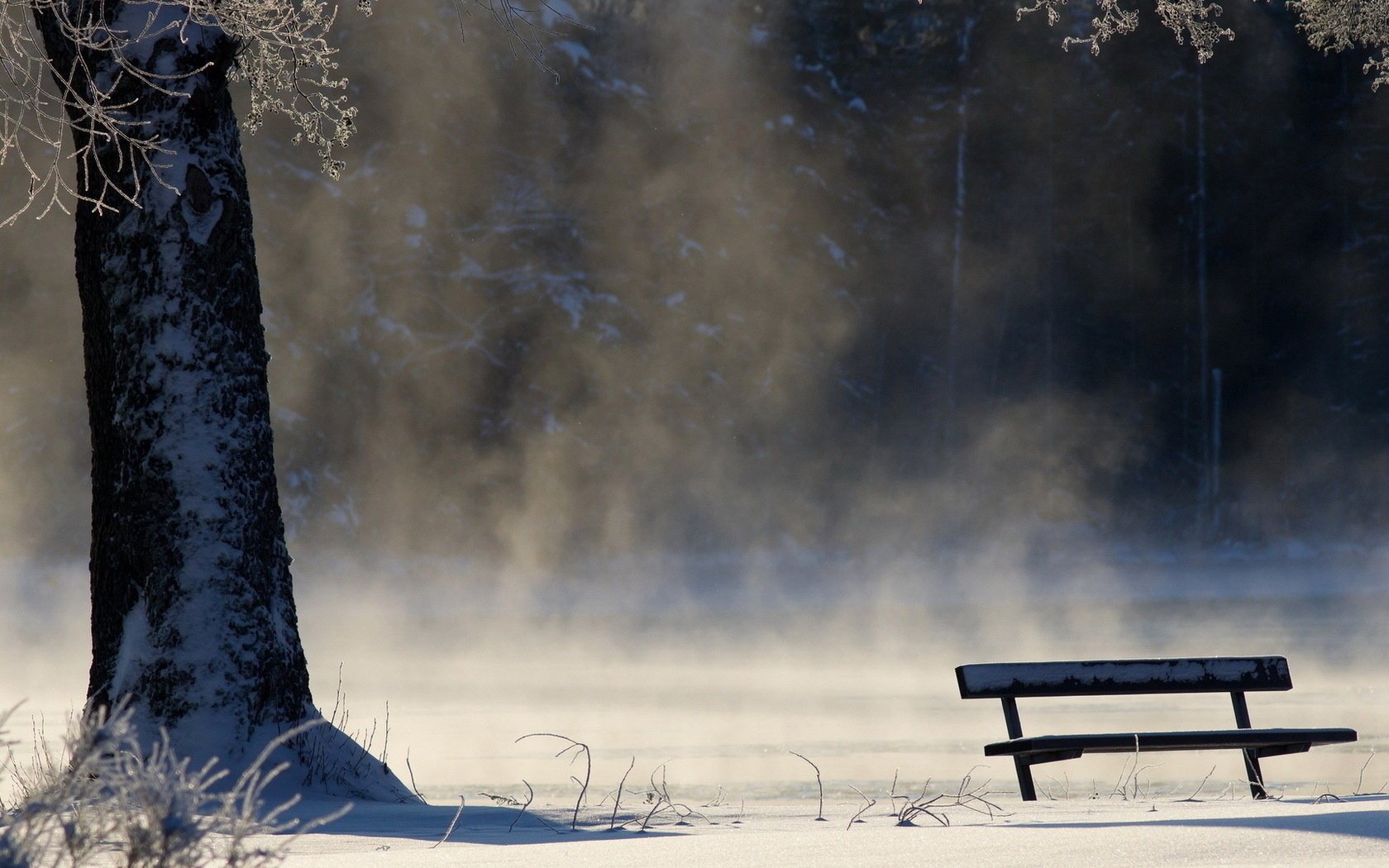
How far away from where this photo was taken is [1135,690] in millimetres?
7629

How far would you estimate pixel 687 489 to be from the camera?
56031 millimetres

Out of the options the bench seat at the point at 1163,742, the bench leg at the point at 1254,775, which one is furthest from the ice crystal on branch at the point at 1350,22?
the bench seat at the point at 1163,742

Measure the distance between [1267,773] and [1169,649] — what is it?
6.66 metres

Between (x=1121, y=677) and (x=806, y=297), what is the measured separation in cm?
5644

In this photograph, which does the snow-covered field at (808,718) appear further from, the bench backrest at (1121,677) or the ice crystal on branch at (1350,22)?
the ice crystal on branch at (1350,22)

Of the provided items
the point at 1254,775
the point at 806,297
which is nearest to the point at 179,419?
the point at 1254,775

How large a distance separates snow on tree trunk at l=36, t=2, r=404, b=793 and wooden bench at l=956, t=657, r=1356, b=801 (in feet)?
10.1

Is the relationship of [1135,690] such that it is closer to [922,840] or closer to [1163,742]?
[1163,742]

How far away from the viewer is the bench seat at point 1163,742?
6879 mm

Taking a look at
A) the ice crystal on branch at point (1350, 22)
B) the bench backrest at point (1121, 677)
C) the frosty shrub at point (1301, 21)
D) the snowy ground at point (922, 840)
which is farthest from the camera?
the ice crystal on branch at point (1350, 22)

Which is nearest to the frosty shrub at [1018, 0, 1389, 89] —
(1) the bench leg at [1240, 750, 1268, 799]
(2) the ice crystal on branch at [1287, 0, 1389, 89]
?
(2) the ice crystal on branch at [1287, 0, 1389, 89]

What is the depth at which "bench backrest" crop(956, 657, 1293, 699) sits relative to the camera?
7444 mm

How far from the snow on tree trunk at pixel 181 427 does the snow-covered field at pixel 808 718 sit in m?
0.96

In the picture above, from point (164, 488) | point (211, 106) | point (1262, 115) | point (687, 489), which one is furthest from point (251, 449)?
point (1262, 115)
